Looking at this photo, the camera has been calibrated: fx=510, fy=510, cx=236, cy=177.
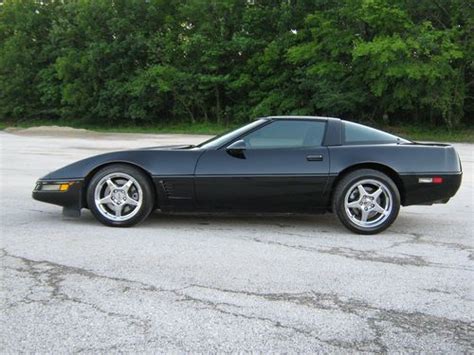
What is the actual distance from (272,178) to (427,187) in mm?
1631

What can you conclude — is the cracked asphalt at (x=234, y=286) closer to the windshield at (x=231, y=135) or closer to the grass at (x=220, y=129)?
the windshield at (x=231, y=135)

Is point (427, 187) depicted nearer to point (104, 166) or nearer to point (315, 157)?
point (315, 157)

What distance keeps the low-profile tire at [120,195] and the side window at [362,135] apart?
220cm

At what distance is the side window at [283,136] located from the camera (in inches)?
216

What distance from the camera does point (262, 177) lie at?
5316 millimetres

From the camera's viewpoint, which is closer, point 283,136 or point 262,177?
point 262,177

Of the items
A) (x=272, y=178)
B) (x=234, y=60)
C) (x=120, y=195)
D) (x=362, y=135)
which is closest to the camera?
(x=272, y=178)

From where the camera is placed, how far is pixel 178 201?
213 inches

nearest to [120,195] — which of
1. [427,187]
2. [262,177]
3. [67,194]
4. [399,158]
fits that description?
[67,194]

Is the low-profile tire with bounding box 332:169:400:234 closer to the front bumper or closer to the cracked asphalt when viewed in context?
the cracked asphalt

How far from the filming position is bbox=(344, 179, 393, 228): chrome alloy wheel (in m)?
5.29

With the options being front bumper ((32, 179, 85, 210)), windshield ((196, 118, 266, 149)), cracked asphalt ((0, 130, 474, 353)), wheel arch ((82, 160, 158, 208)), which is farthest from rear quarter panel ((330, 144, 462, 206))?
front bumper ((32, 179, 85, 210))

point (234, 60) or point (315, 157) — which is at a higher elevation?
point (234, 60)

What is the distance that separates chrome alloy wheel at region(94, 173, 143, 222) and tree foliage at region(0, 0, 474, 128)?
66.1 ft
